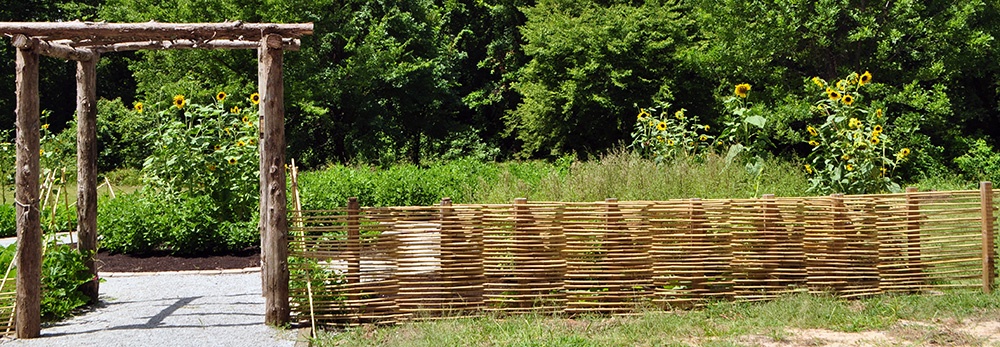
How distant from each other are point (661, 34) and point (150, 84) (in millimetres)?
13431

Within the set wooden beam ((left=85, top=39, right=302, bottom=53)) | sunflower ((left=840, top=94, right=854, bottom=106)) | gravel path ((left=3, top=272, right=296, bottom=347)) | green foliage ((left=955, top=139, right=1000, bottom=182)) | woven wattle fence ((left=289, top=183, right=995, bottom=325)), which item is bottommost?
gravel path ((left=3, top=272, right=296, bottom=347))

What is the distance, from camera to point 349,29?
2167cm

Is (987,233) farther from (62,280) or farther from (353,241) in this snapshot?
(62,280)

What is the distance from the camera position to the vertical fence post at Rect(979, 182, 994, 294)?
Result: 6078 millimetres

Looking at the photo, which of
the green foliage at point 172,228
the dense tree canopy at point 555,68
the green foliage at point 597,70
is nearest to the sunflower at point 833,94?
the dense tree canopy at point 555,68

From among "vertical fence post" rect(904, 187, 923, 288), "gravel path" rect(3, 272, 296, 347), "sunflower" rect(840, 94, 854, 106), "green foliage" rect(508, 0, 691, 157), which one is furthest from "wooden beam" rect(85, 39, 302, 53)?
"green foliage" rect(508, 0, 691, 157)

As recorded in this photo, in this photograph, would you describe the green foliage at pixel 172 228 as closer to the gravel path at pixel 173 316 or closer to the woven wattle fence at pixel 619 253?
the gravel path at pixel 173 316

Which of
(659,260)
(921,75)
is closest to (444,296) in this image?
(659,260)

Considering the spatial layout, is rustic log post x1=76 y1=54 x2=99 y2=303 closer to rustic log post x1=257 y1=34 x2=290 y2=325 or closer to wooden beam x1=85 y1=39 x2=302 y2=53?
wooden beam x1=85 y1=39 x2=302 y2=53

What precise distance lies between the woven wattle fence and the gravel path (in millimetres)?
531

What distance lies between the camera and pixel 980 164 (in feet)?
48.8

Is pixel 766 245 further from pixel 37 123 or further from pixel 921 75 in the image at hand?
pixel 921 75

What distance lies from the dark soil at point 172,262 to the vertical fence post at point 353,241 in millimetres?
2934

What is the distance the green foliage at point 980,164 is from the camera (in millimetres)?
14641
